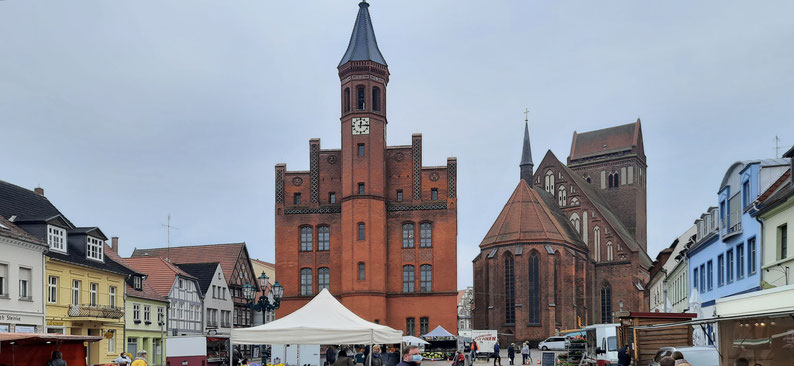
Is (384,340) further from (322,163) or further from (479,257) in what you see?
(479,257)

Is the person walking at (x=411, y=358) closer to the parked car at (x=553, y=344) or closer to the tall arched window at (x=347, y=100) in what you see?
the tall arched window at (x=347, y=100)

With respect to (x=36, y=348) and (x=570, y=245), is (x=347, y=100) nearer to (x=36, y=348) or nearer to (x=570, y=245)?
(x=570, y=245)

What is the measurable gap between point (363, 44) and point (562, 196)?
33.6m

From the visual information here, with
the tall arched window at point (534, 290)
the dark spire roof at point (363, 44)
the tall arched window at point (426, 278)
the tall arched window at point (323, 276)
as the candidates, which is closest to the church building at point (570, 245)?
Result: the tall arched window at point (534, 290)

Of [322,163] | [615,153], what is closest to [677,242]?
Result: [322,163]

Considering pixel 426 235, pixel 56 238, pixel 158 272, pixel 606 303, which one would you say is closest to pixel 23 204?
pixel 56 238

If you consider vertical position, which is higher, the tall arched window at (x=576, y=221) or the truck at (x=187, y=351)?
the tall arched window at (x=576, y=221)

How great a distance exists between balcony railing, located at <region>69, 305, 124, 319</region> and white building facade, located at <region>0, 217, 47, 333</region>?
274 centimetres

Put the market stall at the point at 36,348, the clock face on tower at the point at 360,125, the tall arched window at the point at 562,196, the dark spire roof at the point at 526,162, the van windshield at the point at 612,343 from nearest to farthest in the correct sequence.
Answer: the market stall at the point at 36,348, the van windshield at the point at 612,343, the clock face on tower at the point at 360,125, the tall arched window at the point at 562,196, the dark spire roof at the point at 526,162

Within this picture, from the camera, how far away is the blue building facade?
25.1 metres

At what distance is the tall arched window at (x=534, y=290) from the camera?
226 ft

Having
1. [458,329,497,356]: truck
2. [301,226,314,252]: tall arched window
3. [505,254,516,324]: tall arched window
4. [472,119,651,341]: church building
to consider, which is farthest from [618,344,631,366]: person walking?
[505,254,516,324]: tall arched window

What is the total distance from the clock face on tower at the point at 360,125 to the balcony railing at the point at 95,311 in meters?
20.9

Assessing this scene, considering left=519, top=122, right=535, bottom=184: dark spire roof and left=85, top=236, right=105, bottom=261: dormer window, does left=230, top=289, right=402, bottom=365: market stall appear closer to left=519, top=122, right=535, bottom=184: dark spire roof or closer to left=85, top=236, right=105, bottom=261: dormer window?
left=85, top=236, right=105, bottom=261: dormer window
